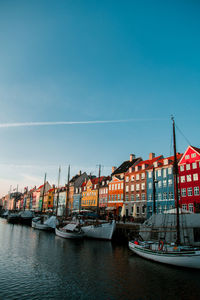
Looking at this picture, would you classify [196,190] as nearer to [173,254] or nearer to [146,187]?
[146,187]

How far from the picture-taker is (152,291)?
15.0 metres

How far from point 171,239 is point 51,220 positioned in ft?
125

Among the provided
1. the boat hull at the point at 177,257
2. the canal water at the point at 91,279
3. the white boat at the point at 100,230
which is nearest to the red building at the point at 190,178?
the white boat at the point at 100,230

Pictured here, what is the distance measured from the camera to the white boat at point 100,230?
134ft

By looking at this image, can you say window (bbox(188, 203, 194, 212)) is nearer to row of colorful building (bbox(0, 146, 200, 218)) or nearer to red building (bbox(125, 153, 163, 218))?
row of colorful building (bbox(0, 146, 200, 218))

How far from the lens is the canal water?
46.9ft

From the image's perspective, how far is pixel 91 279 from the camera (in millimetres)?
17219

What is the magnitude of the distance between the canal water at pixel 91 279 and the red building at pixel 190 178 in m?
30.8

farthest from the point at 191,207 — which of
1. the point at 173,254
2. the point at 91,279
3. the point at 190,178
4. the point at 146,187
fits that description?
the point at 91,279

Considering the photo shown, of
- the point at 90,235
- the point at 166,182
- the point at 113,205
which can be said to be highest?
the point at 166,182

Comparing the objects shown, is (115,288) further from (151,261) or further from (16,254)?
(16,254)

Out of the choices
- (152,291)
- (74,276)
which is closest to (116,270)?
(74,276)

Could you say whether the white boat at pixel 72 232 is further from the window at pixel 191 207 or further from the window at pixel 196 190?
the window at pixel 196 190

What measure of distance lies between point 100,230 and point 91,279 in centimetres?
2510
